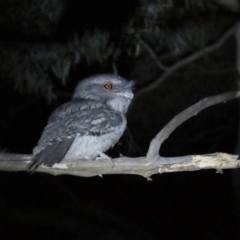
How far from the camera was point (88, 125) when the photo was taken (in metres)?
3.02

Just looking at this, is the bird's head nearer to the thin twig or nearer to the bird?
the bird

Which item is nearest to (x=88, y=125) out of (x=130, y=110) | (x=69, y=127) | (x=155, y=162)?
(x=69, y=127)

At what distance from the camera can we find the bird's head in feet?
11.2

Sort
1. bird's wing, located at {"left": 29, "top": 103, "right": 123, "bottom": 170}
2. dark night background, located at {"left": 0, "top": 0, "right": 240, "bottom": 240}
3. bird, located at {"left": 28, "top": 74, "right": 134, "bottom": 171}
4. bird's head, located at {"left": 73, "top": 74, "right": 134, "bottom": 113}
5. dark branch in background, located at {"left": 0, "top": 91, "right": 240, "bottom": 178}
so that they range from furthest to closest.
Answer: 1. dark night background, located at {"left": 0, "top": 0, "right": 240, "bottom": 240}
2. bird's head, located at {"left": 73, "top": 74, "right": 134, "bottom": 113}
3. bird, located at {"left": 28, "top": 74, "right": 134, "bottom": 171}
4. bird's wing, located at {"left": 29, "top": 103, "right": 123, "bottom": 170}
5. dark branch in background, located at {"left": 0, "top": 91, "right": 240, "bottom": 178}

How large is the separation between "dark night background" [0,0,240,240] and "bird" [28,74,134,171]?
59.8 inches

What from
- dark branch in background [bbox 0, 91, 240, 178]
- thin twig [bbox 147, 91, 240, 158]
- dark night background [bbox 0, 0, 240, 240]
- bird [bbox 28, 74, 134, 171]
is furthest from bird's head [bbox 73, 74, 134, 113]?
dark night background [bbox 0, 0, 240, 240]

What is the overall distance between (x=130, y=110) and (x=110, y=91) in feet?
11.9

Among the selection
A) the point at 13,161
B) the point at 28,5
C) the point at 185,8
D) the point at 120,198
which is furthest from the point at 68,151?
the point at 120,198

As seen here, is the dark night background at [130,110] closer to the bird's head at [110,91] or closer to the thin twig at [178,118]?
the bird's head at [110,91]

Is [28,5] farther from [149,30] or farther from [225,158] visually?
[225,158]

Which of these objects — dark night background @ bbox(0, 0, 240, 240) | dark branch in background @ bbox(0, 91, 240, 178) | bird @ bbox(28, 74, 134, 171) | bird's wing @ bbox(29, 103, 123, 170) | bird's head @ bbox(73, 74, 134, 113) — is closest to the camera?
dark branch in background @ bbox(0, 91, 240, 178)

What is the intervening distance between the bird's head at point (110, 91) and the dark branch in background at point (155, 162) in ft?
2.60

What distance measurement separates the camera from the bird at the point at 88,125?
2.78 metres

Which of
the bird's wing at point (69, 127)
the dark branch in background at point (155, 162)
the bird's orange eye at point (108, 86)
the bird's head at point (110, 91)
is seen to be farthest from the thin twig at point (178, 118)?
the bird's orange eye at point (108, 86)
